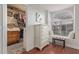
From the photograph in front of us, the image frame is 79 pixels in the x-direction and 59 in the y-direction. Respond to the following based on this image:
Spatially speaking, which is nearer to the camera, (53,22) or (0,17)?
(0,17)

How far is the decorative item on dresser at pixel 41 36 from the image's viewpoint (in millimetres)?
1401

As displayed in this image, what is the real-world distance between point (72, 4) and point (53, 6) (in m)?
0.28

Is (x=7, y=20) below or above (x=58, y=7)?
below

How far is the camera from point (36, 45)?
1429mm

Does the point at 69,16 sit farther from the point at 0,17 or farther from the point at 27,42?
the point at 0,17

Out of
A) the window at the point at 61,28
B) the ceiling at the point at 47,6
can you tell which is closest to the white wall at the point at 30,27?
the ceiling at the point at 47,6

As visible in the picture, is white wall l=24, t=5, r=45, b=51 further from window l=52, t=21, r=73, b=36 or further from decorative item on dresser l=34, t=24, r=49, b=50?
window l=52, t=21, r=73, b=36

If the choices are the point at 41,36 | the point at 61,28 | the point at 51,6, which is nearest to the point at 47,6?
the point at 51,6

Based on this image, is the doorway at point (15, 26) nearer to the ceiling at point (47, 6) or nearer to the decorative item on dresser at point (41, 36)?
the ceiling at point (47, 6)

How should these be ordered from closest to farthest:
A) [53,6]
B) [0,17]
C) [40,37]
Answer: [0,17] < [53,6] < [40,37]

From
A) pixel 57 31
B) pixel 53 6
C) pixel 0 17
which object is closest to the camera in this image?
pixel 0 17

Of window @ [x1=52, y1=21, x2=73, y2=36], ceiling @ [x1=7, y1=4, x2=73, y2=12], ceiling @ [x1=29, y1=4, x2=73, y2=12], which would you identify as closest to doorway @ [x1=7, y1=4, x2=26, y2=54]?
ceiling @ [x1=7, y1=4, x2=73, y2=12]
